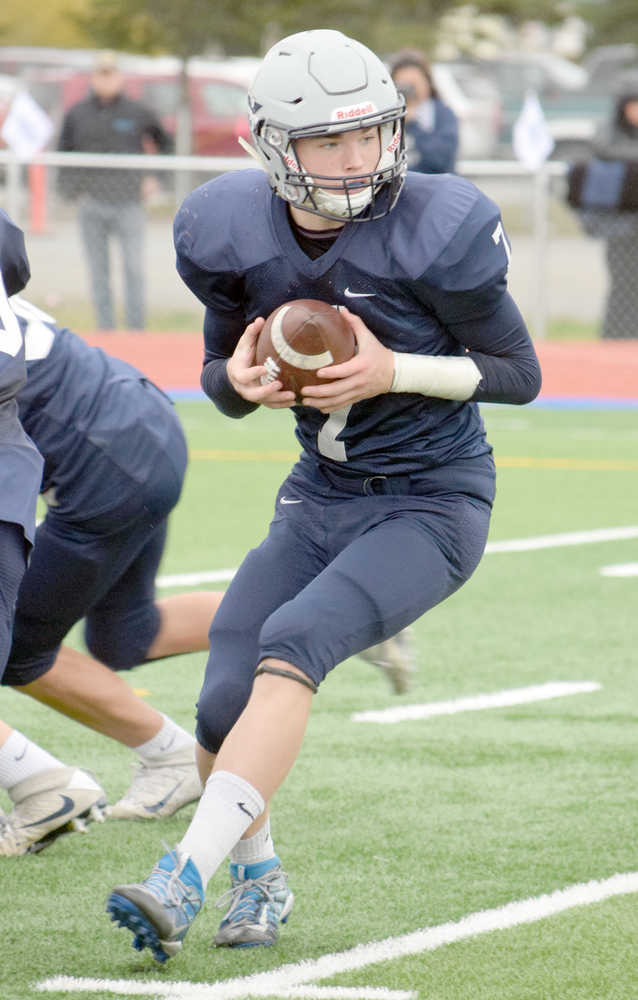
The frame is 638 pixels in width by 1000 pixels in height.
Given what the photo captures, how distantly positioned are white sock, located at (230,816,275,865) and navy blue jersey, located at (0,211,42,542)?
0.74 meters

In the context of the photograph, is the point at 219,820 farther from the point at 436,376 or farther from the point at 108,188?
the point at 108,188

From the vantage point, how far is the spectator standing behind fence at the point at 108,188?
42.2 ft

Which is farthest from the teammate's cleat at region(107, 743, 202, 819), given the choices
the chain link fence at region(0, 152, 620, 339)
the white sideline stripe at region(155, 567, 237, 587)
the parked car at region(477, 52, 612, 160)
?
the parked car at region(477, 52, 612, 160)

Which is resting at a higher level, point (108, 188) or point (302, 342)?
point (302, 342)

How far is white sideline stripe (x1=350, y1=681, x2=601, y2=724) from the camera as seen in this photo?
203 inches

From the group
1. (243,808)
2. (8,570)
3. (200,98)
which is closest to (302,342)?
(8,570)

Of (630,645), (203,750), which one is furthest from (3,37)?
(203,750)

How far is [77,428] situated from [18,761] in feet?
2.54

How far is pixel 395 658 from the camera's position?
4.02 metres

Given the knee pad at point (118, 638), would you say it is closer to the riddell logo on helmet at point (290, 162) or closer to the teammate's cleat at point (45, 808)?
the teammate's cleat at point (45, 808)

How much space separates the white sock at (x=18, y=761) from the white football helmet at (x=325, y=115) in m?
1.40

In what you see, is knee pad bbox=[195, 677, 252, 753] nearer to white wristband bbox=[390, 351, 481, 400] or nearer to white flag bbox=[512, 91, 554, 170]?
white wristband bbox=[390, 351, 481, 400]

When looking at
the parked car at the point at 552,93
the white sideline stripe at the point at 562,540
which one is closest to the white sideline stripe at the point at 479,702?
the white sideline stripe at the point at 562,540

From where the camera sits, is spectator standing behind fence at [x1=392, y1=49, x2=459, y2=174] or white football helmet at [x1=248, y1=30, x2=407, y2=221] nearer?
white football helmet at [x1=248, y1=30, x2=407, y2=221]
